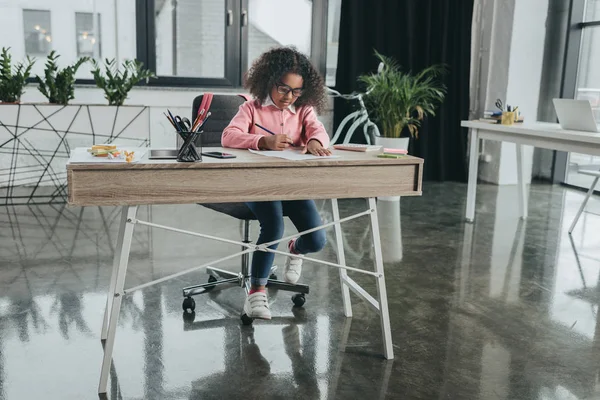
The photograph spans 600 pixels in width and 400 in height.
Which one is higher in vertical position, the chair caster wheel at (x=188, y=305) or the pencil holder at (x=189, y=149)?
the pencil holder at (x=189, y=149)

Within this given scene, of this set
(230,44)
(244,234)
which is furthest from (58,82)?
(244,234)

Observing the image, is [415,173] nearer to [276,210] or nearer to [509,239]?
[276,210]

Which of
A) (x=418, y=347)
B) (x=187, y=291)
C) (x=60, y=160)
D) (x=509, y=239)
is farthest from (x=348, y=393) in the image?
(x=60, y=160)

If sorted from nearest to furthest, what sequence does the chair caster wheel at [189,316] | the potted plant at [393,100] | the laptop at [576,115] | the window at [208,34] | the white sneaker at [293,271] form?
the chair caster wheel at [189,316], the white sneaker at [293,271], the laptop at [576,115], the potted plant at [393,100], the window at [208,34]

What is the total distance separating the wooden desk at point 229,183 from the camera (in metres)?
1.67

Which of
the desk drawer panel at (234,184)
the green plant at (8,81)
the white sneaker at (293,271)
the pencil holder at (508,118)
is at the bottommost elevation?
the white sneaker at (293,271)

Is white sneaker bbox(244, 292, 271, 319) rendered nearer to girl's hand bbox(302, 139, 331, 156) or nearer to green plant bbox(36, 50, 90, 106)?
girl's hand bbox(302, 139, 331, 156)

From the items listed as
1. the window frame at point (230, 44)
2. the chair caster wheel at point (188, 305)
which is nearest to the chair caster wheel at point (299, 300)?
the chair caster wheel at point (188, 305)

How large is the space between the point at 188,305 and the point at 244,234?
0.40 metres

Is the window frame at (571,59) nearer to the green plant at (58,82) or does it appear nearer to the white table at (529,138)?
the white table at (529,138)

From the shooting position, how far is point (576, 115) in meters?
3.28

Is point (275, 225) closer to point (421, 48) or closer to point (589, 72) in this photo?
point (421, 48)

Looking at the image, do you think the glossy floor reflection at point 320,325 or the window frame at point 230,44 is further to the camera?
the window frame at point 230,44

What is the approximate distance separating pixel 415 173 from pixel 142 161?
2.80ft
